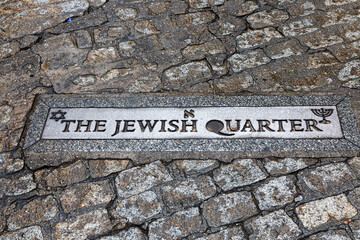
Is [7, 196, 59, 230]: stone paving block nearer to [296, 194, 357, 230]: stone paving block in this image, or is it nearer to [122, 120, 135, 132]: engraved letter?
[122, 120, 135, 132]: engraved letter

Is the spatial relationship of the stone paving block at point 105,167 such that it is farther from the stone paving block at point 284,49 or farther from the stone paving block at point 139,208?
the stone paving block at point 284,49

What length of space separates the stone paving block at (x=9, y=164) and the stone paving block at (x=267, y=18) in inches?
86.6

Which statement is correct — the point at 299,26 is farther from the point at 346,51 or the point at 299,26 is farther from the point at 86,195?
the point at 86,195

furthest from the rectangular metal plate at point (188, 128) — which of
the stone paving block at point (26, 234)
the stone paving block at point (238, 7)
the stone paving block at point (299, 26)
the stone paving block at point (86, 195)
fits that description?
the stone paving block at point (238, 7)

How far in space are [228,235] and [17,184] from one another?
135 centimetres

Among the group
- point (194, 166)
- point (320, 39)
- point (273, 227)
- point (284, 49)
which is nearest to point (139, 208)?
point (194, 166)

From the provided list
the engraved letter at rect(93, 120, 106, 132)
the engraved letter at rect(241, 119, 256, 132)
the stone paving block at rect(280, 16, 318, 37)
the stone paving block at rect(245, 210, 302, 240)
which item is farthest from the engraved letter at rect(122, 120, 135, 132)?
the stone paving block at rect(280, 16, 318, 37)

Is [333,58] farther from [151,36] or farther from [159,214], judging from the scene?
[159,214]

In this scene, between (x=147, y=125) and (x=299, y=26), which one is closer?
(x=147, y=125)

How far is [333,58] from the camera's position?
2.60 metres

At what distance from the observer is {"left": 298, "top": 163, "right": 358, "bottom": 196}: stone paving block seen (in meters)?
1.92

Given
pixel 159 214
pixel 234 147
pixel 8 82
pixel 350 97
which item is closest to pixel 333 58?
pixel 350 97

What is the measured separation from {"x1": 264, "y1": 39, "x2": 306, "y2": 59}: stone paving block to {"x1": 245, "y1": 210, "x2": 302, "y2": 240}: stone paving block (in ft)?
4.43

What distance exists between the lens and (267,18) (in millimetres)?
2963
